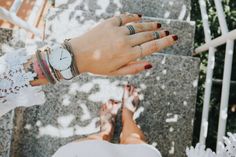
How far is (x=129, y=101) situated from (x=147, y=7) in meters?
0.93

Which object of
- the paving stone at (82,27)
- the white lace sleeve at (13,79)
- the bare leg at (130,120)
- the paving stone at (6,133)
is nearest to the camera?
the white lace sleeve at (13,79)

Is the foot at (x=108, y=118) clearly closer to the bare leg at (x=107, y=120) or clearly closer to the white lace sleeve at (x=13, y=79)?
the bare leg at (x=107, y=120)

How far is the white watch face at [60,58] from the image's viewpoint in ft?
5.14

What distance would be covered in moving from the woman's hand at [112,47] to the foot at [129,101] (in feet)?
4.15

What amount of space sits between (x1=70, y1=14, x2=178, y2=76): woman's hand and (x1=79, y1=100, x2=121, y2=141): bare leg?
3.99 ft

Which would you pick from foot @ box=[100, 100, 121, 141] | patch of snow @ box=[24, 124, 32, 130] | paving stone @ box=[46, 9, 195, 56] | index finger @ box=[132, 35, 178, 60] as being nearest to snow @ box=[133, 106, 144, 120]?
foot @ box=[100, 100, 121, 141]

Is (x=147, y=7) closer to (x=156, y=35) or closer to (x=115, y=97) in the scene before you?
(x=115, y=97)

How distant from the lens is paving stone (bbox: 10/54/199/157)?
112 inches

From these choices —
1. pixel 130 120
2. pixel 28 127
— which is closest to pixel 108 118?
pixel 130 120

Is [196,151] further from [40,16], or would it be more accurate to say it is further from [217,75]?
[40,16]

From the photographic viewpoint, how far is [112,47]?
156cm

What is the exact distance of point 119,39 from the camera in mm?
1555

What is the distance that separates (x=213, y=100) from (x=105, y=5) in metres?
1.26

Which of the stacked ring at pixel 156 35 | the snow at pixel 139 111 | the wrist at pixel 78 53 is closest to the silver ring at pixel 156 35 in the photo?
the stacked ring at pixel 156 35
